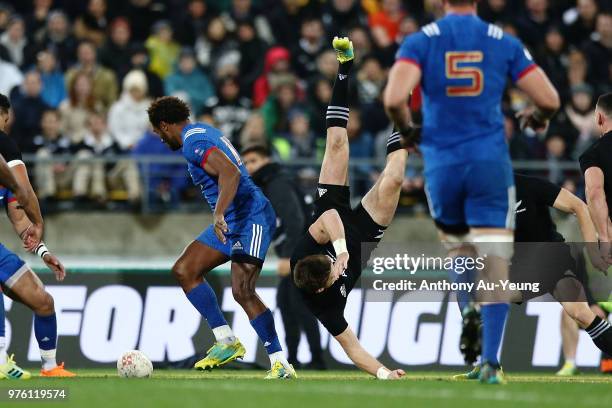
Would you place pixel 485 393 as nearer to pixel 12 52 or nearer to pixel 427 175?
pixel 427 175

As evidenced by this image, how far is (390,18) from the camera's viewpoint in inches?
789

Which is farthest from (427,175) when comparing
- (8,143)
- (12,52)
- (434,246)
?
(12,52)

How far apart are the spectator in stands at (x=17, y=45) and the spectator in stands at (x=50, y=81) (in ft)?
0.77

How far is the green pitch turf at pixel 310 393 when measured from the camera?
7812 millimetres

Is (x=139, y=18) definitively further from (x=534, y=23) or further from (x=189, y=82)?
(x=534, y=23)

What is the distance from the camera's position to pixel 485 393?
27.4ft

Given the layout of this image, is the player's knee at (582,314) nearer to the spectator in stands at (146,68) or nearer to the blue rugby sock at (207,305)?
the blue rugby sock at (207,305)

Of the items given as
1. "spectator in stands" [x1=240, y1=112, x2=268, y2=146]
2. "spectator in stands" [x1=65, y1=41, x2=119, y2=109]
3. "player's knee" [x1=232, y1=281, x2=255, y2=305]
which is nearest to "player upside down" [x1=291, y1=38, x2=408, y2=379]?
"player's knee" [x1=232, y1=281, x2=255, y2=305]

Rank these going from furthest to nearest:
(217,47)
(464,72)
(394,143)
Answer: (217,47) < (394,143) < (464,72)

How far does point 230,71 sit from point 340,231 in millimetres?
7998

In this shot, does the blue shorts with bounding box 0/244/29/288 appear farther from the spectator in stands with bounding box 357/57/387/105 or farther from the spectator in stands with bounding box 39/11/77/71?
the spectator in stands with bounding box 357/57/387/105

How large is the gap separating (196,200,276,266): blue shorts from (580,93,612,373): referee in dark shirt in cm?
275

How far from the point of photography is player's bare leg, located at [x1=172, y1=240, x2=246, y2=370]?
37.4ft

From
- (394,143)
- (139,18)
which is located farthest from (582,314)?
(139,18)
